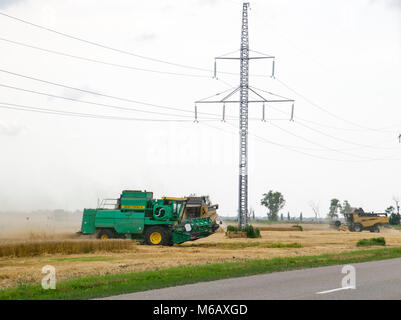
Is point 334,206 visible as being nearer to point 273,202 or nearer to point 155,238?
point 273,202

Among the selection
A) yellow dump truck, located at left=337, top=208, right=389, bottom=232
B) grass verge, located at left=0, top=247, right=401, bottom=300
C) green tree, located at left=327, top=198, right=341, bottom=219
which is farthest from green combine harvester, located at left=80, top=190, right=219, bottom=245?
green tree, located at left=327, top=198, right=341, bottom=219

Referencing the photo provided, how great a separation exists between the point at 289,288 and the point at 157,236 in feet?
73.5

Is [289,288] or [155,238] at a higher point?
[155,238]

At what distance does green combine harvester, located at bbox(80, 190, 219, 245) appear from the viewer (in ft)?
116

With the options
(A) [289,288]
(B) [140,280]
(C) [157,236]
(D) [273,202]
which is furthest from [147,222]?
(D) [273,202]

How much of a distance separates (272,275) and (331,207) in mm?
160617

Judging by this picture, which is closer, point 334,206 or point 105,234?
point 105,234

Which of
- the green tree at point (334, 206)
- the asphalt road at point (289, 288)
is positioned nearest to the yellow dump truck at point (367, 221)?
the asphalt road at point (289, 288)

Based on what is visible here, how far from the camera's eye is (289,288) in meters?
13.6

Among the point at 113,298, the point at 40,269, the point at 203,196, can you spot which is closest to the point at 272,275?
the point at 113,298

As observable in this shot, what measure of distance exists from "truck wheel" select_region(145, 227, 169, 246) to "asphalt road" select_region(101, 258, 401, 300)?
59.9ft

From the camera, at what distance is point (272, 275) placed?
56.8 ft

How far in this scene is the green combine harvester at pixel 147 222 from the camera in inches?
1390
